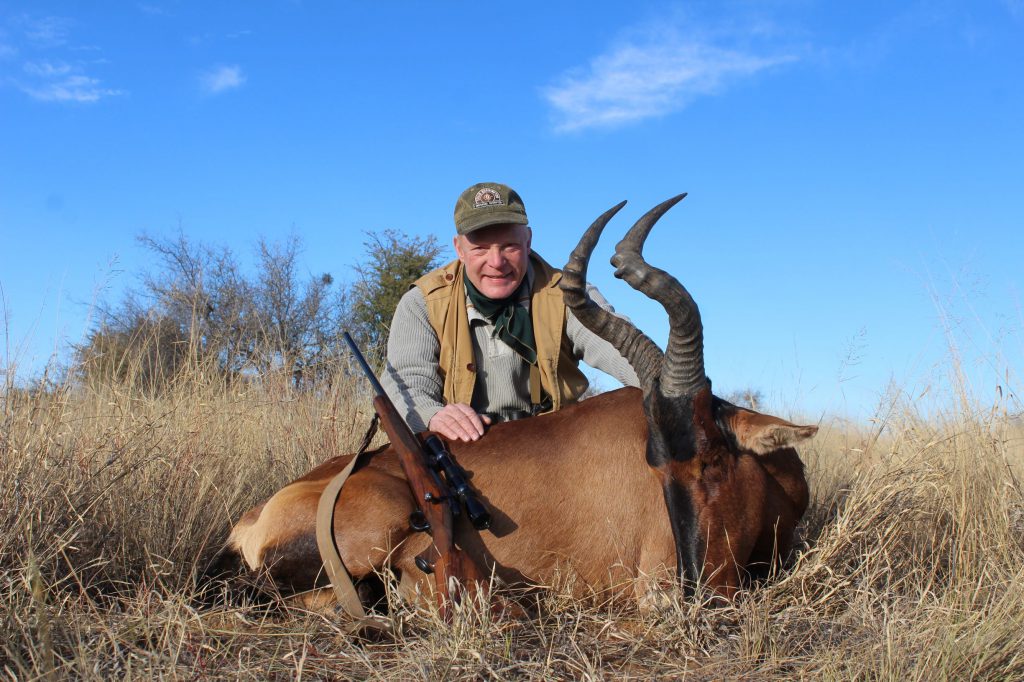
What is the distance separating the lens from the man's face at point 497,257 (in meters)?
5.47

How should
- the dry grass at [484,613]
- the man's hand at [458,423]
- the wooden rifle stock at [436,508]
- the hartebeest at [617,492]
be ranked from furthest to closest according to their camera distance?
the man's hand at [458,423], the hartebeest at [617,492], the wooden rifle stock at [436,508], the dry grass at [484,613]

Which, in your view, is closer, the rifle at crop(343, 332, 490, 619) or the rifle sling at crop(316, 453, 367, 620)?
the rifle at crop(343, 332, 490, 619)

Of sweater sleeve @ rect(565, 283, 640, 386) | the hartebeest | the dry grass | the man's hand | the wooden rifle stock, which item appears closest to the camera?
the dry grass

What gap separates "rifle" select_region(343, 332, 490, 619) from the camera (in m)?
3.83

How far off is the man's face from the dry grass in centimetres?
203

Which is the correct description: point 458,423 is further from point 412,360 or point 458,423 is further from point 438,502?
point 412,360

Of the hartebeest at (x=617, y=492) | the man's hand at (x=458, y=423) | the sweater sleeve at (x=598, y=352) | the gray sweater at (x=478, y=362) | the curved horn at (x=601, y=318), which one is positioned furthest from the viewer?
the gray sweater at (x=478, y=362)

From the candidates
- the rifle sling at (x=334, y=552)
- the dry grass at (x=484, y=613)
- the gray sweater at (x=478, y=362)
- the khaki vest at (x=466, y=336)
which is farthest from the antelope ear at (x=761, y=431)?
the rifle sling at (x=334, y=552)

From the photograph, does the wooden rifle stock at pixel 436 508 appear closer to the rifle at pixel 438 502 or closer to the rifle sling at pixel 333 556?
the rifle at pixel 438 502

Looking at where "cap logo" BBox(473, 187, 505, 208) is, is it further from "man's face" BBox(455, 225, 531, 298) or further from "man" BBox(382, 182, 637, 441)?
"man's face" BBox(455, 225, 531, 298)

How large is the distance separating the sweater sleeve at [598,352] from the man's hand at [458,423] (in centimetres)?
91

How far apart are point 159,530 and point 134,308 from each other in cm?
1028

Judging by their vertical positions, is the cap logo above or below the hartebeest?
above

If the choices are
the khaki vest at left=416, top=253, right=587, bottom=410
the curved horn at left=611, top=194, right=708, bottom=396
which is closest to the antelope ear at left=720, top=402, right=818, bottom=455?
the curved horn at left=611, top=194, right=708, bottom=396
